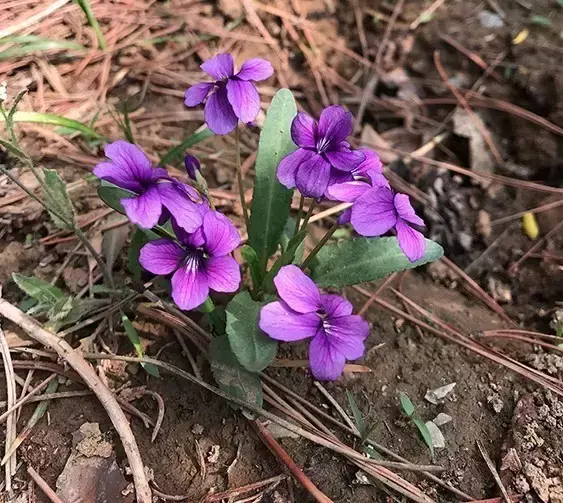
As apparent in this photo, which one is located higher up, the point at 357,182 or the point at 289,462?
the point at 357,182

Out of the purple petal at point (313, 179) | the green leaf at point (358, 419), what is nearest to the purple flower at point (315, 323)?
the purple petal at point (313, 179)

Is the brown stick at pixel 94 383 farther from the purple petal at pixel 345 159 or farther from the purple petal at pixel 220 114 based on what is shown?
the purple petal at pixel 345 159

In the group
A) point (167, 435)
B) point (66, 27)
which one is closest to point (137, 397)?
point (167, 435)

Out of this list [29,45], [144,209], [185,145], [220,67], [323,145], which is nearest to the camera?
[144,209]

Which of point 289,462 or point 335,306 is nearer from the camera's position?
point 335,306

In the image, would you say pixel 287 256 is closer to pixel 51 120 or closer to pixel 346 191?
pixel 346 191

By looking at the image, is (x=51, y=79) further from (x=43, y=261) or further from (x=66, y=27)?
(x=43, y=261)

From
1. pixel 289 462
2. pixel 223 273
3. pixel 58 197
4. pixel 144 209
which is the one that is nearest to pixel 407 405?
pixel 289 462
